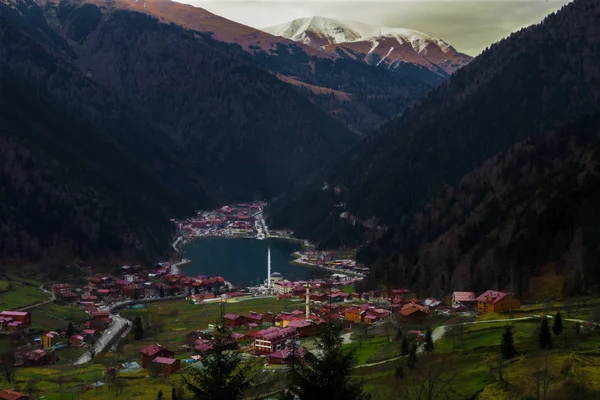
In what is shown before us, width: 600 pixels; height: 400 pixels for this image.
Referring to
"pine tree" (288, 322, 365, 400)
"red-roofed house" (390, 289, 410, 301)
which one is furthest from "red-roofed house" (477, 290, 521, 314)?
"pine tree" (288, 322, 365, 400)

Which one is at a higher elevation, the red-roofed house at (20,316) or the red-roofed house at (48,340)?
the red-roofed house at (20,316)

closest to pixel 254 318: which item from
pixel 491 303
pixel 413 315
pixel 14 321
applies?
pixel 413 315

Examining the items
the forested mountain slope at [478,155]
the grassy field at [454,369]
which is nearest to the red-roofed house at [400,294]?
the forested mountain slope at [478,155]

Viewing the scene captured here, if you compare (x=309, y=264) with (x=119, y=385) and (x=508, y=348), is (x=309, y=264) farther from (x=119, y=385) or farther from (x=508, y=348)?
(x=508, y=348)

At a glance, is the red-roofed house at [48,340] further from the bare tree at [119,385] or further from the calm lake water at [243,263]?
the calm lake water at [243,263]

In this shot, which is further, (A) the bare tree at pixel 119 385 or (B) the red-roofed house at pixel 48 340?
(B) the red-roofed house at pixel 48 340

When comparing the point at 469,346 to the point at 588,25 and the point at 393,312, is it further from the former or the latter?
the point at 588,25
